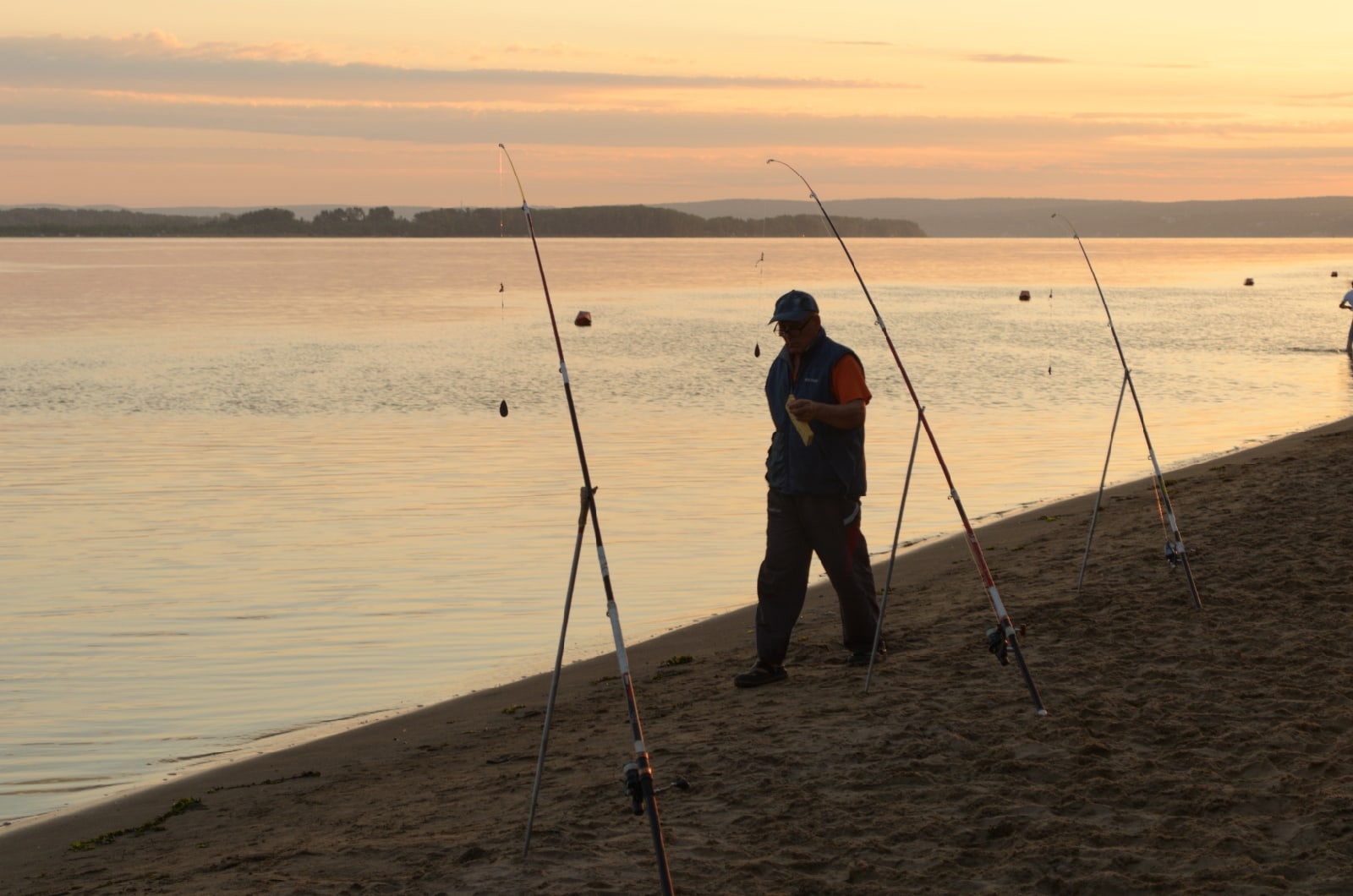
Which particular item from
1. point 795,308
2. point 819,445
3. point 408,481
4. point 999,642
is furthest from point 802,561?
point 408,481

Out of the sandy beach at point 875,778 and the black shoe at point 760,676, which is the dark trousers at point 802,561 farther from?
the sandy beach at point 875,778

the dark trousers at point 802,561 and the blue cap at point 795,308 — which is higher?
the blue cap at point 795,308

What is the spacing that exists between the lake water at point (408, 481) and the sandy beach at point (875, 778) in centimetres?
91

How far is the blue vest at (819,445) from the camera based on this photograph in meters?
6.40

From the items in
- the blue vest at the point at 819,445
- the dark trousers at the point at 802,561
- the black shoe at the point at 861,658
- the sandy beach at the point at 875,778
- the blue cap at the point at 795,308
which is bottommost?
the sandy beach at the point at 875,778

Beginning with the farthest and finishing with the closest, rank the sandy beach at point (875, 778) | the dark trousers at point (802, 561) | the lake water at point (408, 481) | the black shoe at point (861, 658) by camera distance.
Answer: the lake water at point (408, 481) < the black shoe at point (861, 658) < the dark trousers at point (802, 561) < the sandy beach at point (875, 778)

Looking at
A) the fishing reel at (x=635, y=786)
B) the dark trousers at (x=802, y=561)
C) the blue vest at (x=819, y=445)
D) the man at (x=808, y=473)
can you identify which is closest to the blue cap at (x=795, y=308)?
the man at (x=808, y=473)

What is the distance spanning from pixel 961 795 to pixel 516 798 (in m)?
1.72

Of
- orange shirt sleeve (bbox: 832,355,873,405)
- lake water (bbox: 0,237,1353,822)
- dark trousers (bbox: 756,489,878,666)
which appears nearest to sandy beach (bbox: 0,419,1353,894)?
dark trousers (bbox: 756,489,878,666)

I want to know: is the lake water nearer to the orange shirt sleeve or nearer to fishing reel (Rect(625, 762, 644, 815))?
the orange shirt sleeve

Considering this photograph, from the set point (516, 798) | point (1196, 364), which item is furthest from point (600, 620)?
point (1196, 364)

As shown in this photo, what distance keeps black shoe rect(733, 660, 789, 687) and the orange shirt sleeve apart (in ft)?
4.56

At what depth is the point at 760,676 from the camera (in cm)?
680

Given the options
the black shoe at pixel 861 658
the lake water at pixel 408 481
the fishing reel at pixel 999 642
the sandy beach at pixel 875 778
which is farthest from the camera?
the lake water at pixel 408 481
